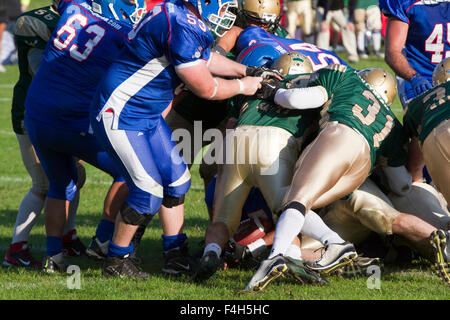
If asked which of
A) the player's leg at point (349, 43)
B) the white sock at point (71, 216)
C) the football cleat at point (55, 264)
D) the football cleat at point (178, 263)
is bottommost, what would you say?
the player's leg at point (349, 43)

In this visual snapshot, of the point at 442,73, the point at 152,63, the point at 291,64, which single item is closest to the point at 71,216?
the point at 152,63

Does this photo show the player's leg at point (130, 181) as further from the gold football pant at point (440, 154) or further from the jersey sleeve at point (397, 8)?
the jersey sleeve at point (397, 8)

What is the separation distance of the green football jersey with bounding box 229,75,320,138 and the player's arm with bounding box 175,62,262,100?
8.0 inches

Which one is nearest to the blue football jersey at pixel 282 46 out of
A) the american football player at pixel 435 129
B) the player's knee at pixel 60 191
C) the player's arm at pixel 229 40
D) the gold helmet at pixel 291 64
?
the player's arm at pixel 229 40

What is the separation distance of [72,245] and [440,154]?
2701 millimetres

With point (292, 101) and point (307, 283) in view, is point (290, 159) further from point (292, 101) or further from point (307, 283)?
point (307, 283)

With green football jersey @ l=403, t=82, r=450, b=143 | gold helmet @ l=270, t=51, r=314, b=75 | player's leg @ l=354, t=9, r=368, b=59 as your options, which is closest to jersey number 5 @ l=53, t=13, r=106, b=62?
gold helmet @ l=270, t=51, r=314, b=75

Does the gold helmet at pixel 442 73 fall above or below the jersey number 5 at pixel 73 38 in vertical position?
below

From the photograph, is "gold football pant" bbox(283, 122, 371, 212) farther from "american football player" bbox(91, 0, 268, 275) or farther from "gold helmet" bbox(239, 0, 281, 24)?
"gold helmet" bbox(239, 0, 281, 24)

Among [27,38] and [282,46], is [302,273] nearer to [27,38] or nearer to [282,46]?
[282,46]

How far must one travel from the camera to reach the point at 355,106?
14.4 ft

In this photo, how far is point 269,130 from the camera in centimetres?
454

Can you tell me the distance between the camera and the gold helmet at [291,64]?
5.02m

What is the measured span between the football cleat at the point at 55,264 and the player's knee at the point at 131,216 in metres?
0.67
